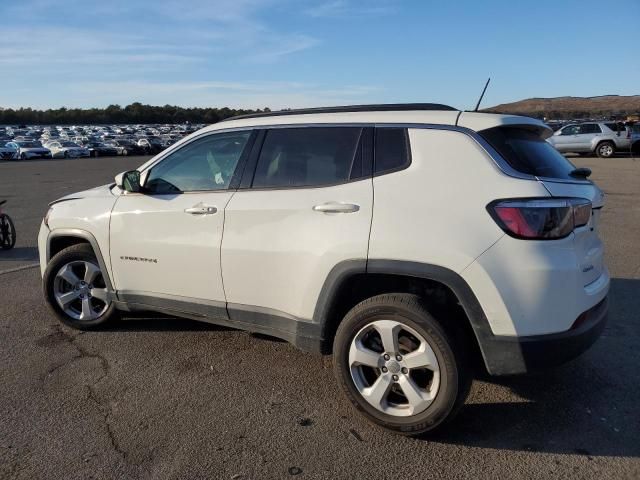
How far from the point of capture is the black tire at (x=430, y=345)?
9.89ft

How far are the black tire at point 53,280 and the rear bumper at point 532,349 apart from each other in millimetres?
3194

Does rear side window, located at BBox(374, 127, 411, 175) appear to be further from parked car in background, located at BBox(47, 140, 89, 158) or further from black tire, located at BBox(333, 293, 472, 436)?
parked car in background, located at BBox(47, 140, 89, 158)

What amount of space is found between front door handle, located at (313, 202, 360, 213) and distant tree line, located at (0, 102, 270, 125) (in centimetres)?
12691

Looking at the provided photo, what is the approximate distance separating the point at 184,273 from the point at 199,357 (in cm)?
71

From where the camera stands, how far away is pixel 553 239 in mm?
2889

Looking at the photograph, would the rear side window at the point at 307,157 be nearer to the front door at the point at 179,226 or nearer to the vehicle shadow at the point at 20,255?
the front door at the point at 179,226

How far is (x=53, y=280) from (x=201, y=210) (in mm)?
1839

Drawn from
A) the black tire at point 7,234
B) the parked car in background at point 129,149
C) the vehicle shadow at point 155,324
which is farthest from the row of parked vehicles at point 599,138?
the parked car in background at point 129,149

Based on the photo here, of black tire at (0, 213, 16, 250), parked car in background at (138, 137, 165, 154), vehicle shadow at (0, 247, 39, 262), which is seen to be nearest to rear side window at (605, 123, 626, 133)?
vehicle shadow at (0, 247, 39, 262)

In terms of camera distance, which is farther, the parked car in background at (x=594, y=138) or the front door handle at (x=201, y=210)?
the parked car in background at (x=594, y=138)

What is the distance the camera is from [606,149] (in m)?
25.7

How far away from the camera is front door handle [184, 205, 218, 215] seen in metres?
3.86

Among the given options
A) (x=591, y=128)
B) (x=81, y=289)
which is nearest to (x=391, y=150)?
(x=81, y=289)

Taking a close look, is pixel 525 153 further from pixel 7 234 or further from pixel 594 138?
pixel 594 138
